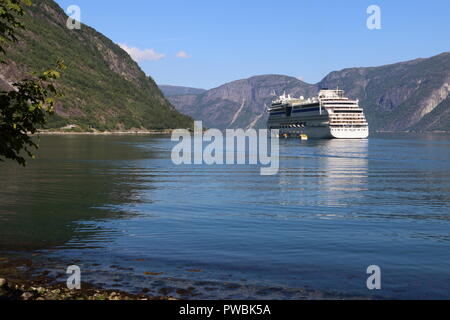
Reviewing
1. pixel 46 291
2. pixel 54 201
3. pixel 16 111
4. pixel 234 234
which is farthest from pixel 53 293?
pixel 54 201

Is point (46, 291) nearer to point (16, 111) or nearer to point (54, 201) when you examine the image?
point (16, 111)

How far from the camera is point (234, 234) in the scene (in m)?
27.3

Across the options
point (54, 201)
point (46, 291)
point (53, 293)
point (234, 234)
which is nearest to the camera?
point (53, 293)

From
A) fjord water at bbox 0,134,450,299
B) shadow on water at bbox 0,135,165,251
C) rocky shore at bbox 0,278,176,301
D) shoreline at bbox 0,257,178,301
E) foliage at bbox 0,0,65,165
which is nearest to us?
rocky shore at bbox 0,278,176,301

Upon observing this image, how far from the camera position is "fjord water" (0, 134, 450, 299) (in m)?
18.5

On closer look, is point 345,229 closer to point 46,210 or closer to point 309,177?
point 46,210

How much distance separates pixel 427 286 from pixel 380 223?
13.0 meters

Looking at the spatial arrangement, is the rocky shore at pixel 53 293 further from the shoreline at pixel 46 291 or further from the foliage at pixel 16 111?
the foliage at pixel 16 111

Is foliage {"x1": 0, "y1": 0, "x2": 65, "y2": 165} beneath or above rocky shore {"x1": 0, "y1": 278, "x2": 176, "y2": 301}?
above

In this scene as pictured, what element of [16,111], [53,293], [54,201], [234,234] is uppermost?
[16,111]

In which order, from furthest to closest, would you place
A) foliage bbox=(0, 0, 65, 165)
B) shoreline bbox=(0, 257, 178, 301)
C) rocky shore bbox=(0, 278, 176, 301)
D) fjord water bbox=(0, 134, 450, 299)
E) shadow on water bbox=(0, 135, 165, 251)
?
shadow on water bbox=(0, 135, 165, 251) → fjord water bbox=(0, 134, 450, 299) → foliage bbox=(0, 0, 65, 165) → shoreline bbox=(0, 257, 178, 301) → rocky shore bbox=(0, 278, 176, 301)

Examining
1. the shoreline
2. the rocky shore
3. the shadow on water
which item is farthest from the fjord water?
the rocky shore

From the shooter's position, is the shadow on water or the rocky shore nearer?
the rocky shore

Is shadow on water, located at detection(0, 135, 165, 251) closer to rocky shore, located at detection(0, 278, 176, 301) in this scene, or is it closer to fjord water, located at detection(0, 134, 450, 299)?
fjord water, located at detection(0, 134, 450, 299)
